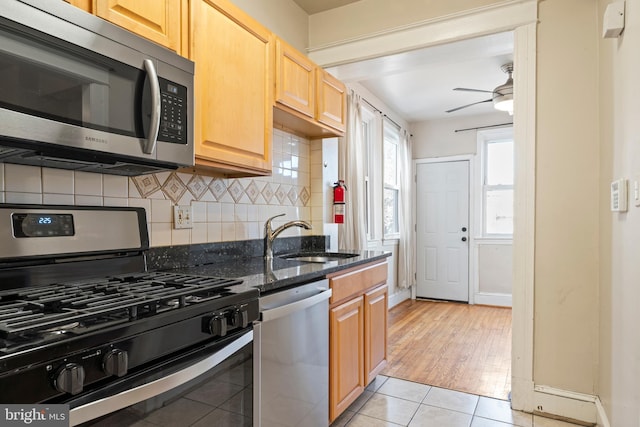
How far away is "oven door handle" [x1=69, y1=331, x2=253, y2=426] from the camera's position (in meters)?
0.77

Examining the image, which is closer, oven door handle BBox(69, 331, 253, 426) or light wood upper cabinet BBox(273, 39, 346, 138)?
oven door handle BBox(69, 331, 253, 426)

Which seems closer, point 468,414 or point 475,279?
point 468,414

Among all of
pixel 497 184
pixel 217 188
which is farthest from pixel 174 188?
pixel 497 184

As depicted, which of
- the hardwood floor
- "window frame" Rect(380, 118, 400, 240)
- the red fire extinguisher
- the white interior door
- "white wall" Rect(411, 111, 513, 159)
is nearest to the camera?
the hardwood floor

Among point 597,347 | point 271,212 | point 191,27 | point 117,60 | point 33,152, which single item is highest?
point 191,27

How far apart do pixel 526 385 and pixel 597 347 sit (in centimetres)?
44

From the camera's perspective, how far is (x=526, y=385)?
7.27 feet

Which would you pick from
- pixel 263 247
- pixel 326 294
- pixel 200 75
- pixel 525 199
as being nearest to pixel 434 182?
pixel 525 199

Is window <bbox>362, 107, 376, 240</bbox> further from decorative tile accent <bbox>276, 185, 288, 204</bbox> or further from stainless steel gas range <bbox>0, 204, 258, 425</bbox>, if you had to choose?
stainless steel gas range <bbox>0, 204, 258, 425</bbox>

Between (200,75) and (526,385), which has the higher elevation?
(200,75)

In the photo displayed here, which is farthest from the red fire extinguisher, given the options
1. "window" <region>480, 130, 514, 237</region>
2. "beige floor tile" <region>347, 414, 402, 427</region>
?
"window" <region>480, 130, 514, 237</region>

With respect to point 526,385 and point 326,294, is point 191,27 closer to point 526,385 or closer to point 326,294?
point 326,294

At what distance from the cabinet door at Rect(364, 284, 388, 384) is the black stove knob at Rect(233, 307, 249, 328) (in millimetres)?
1188

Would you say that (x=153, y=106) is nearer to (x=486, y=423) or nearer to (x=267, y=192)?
(x=267, y=192)
